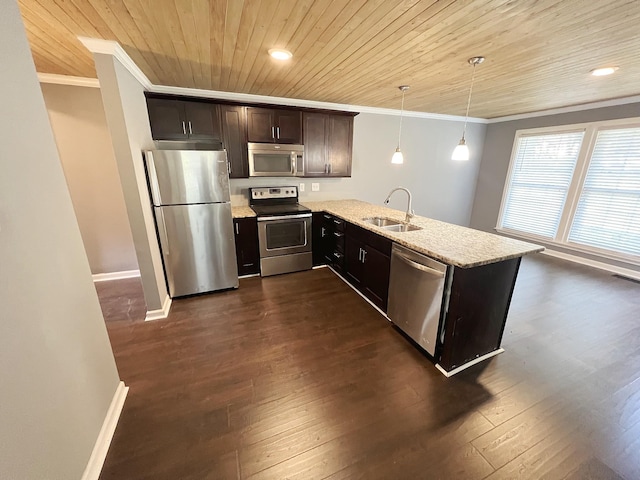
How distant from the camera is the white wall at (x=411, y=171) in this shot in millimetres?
4254

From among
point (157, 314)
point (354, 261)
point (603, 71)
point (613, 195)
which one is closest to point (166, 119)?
point (157, 314)

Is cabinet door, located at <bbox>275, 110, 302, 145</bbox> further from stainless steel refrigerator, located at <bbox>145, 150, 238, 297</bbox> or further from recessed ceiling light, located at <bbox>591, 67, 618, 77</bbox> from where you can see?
recessed ceiling light, located at <bbox>591, 67, 618, 77</bbox>

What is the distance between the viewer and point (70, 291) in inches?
50.0

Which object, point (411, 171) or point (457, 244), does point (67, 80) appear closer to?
point (457, 244)

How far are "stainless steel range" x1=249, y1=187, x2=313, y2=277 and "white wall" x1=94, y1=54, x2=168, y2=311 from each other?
47.9 inches

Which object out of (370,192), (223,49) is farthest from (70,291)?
(370,192)

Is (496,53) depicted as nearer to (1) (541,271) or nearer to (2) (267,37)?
(2) (267,37)

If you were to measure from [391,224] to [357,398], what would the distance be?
1.91 m

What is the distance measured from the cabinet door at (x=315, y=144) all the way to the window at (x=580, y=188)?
12.8ft

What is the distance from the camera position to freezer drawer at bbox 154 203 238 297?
2715 mm

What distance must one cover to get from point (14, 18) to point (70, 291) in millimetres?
1203

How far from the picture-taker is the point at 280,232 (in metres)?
3.42

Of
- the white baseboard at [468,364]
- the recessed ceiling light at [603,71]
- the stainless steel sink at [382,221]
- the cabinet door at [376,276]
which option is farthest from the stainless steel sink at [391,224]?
the recessed ceiling light at [603,71]

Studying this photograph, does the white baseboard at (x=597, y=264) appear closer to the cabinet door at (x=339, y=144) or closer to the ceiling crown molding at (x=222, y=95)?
the ceiling crown molding at (x=222, y=95)
